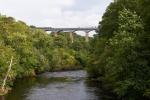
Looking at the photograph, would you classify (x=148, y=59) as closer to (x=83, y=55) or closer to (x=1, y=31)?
(x=1, y=31)

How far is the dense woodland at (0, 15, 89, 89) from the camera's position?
2715 inches

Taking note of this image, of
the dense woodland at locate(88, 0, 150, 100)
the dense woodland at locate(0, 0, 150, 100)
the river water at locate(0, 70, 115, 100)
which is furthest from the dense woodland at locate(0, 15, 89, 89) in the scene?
the dense woodland at locate(88, 0, 150, 100)

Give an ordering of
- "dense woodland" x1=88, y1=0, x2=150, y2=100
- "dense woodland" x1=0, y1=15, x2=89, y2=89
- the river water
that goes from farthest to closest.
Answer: "dense woodland" x1=0, y1=15, x2=89, y2=89, the river water, "dense woodland" x1=88, y1=0, x2=150, y2=100

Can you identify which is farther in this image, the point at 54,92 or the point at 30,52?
the point at 30,52

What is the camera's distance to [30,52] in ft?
275

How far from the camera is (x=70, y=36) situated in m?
157

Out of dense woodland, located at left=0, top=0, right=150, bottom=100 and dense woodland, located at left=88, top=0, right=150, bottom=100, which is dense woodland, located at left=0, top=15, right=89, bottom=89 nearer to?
dense woodland, located at left=0, top=0, right=150, bottom=100

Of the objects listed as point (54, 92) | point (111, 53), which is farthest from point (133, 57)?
point (54, 92)

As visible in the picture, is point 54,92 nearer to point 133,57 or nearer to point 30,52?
point 133,57

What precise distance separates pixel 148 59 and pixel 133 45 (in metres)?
1.80

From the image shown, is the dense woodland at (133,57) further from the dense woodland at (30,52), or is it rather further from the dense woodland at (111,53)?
the dense woodland at (30,52)

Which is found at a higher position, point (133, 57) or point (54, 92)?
point (133, 57)

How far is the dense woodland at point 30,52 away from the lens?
6896cm

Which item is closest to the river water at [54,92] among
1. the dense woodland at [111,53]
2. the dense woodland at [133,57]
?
the dense woodland at [111,53]
